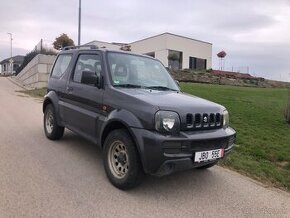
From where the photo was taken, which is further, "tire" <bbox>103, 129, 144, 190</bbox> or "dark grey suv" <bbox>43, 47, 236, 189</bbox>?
"tire" <bbox>103, 129, 144, 190</bbox>

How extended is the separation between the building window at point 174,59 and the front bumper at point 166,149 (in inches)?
1793

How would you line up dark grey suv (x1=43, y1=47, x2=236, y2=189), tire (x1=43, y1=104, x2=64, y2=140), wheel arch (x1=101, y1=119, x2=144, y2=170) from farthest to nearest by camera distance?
tire (x1=43, y1=104, x2=64, y2=140), wheel arch (x1=101, y1=119, x2=144, y2=170), dark grey suv (x1=43, y1=47, x2=236, y2=189)

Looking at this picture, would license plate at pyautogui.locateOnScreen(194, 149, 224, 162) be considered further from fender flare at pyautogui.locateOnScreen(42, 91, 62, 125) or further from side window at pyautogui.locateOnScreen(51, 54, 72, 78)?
side window at pyautogui.locateOnScreen(51, 54, 72, 78)

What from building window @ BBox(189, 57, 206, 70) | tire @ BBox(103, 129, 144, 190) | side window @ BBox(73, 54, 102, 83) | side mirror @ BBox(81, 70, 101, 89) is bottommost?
tire @ BBox(103, 129, 144, 190)

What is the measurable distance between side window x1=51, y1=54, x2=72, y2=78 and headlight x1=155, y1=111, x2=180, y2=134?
121 inches

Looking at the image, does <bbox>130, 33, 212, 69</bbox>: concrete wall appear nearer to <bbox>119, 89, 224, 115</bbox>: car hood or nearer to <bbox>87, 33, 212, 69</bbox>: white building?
<bbox>87, 33, 212, 69</bbox>: white building

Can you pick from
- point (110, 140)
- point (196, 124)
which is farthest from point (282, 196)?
point (110, 140)

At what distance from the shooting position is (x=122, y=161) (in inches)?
199

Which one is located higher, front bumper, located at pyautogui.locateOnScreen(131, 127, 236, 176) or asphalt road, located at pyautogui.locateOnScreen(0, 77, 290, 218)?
front bumper, located at pyautogui.locateOnScreen(131, 127, 236, 176)

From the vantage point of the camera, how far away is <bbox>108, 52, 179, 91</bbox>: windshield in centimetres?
572

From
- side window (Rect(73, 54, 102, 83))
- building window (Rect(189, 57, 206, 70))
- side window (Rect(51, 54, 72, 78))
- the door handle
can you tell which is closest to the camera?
side window (Rect(73, 54, 102, 83))

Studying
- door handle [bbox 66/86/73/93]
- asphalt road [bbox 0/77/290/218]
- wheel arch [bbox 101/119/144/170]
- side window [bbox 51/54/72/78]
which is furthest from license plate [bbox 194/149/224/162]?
side window [bbox 51/54/72/78]

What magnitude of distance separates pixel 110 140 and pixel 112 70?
1174 millimetres

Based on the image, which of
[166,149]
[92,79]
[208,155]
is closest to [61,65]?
[92,79]
